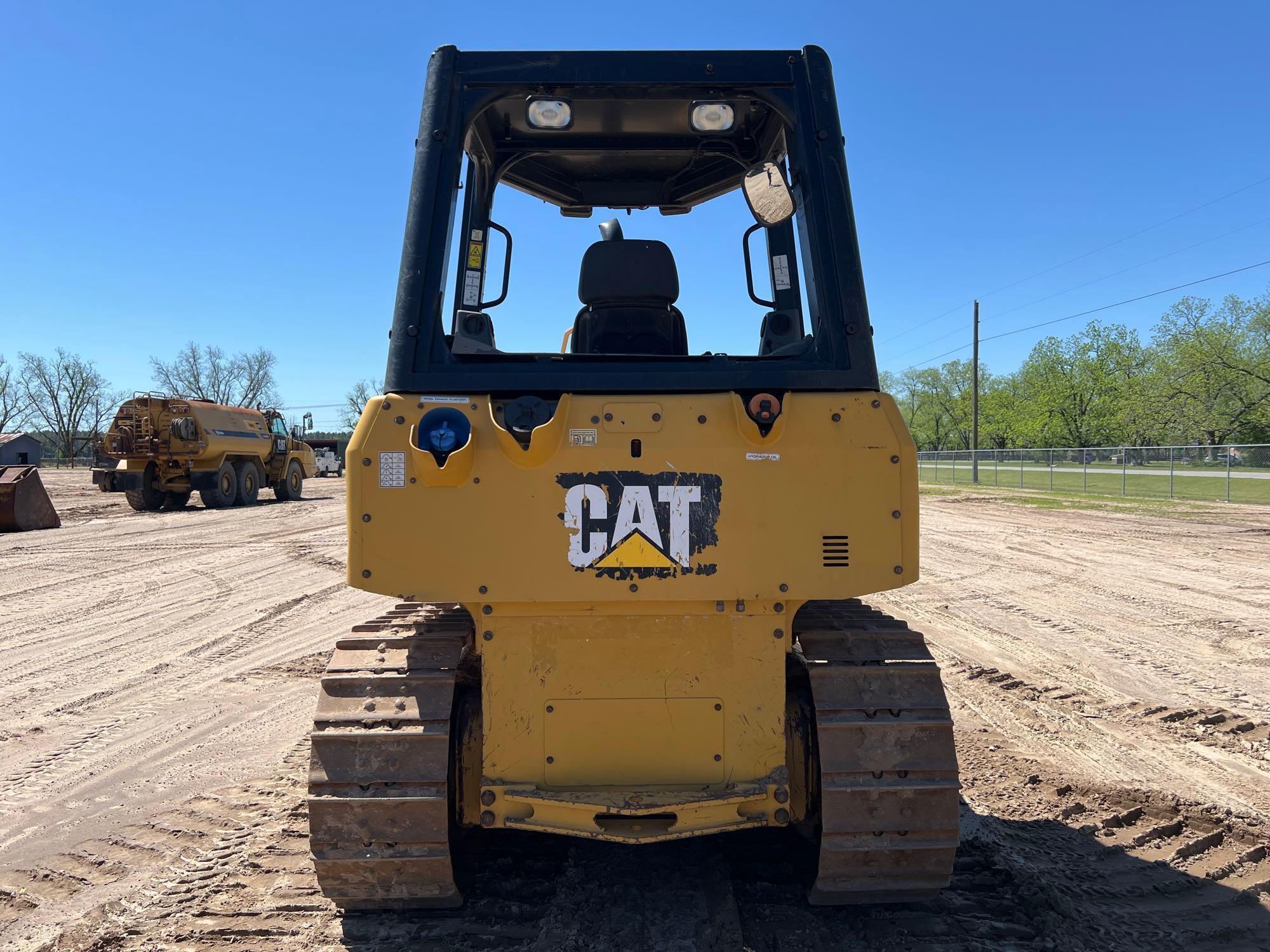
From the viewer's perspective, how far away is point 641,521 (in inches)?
101

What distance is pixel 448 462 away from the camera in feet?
8.18

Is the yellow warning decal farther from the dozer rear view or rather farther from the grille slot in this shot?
the grille slot

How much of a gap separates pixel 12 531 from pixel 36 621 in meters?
10.2

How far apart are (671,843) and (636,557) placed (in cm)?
155

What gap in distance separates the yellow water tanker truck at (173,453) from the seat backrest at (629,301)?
22162 mm

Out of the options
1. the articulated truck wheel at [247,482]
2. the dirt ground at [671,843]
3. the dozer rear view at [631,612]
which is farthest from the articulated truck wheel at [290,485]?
the dozer rear view at [631,612]

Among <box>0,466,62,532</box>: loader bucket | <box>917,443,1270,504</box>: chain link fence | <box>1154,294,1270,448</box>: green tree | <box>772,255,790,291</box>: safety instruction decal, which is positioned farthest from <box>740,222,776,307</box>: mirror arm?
<box>1154,294,1270,448</box>: green tree

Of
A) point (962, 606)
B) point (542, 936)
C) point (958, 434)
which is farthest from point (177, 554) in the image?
point (958, 434)

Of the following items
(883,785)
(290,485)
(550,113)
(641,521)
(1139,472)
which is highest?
(550,113)

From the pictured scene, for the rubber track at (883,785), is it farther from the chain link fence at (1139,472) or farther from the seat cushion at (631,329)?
the chain link fence at (1139,472)

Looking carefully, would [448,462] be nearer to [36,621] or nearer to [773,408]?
[773,408]

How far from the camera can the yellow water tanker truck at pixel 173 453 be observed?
22.3m

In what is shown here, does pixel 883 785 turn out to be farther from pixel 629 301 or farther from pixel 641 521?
pixel 629 301

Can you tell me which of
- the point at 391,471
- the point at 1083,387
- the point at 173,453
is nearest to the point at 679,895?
the point at 391,471
